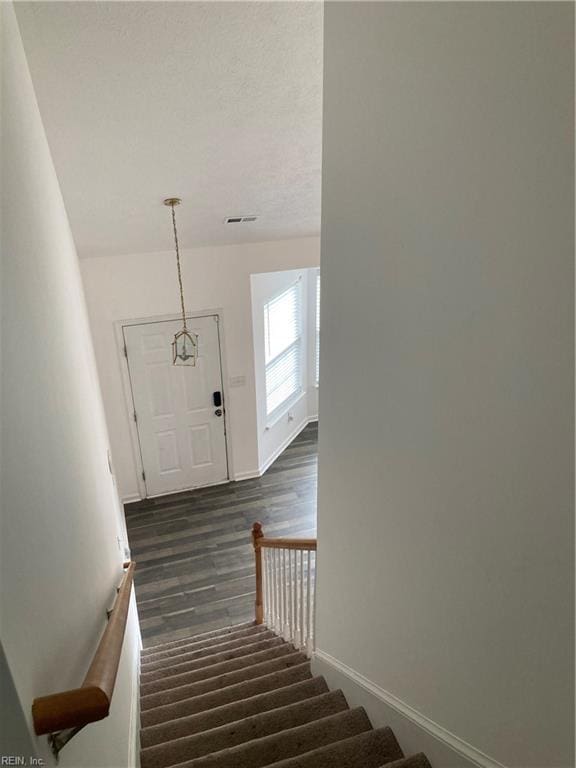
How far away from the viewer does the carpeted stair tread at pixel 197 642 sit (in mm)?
3559

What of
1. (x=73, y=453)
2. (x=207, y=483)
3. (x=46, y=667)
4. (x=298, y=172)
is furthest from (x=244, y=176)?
(x=207, y=483)

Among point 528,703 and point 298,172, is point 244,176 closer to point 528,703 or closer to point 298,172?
point 298,172

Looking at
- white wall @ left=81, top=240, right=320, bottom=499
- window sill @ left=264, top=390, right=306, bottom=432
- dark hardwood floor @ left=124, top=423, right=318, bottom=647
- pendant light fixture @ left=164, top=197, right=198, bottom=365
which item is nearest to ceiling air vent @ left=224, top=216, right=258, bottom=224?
pendant light fixture @ left=164, top=197, right=198, bottom=365

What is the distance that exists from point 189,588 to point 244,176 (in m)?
3.50

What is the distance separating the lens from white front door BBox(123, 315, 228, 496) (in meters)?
5.45

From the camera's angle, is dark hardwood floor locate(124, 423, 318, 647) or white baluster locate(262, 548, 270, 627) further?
dark hardwood floor locate(124, 423, 318, 647)

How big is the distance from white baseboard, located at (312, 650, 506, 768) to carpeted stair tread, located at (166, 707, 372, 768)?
84mm

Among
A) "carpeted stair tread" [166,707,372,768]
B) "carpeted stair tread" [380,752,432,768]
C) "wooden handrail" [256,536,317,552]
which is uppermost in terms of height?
"wooden handrail" [256,536,317,552]

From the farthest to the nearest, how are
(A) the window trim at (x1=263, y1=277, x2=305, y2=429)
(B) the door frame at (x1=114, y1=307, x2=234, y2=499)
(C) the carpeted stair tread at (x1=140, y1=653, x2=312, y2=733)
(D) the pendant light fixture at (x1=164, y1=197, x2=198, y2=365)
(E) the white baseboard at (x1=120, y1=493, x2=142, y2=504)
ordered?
(A) the window trim at (x1=263, y1=277, x2=305, y2=429), (E) the white baseboard at (x1=120, y1=493, x2=142, y2=504), (B) the door frame at (x1=114, y1=307, x2=234, y2=499), (D) the pendant light fixture at (x1=164, y1=197, x2=198, y2=365), (C) the carpeted stair tread at (x1=140, y1=653, x2=312, y2=733)

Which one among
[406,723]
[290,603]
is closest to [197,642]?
[290,603]

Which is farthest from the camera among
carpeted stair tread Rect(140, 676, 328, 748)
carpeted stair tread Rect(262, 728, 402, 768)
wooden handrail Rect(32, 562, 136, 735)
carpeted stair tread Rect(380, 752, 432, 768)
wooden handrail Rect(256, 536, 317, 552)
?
wooden handrail Rect(256, 536, 317, 552)

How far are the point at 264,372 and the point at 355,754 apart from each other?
4599mm

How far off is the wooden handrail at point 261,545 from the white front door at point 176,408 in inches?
94.2

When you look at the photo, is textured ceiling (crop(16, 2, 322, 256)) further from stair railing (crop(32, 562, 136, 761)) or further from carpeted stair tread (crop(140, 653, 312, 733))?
carpeted stair tread (crop(140, 653, 312, 733))
